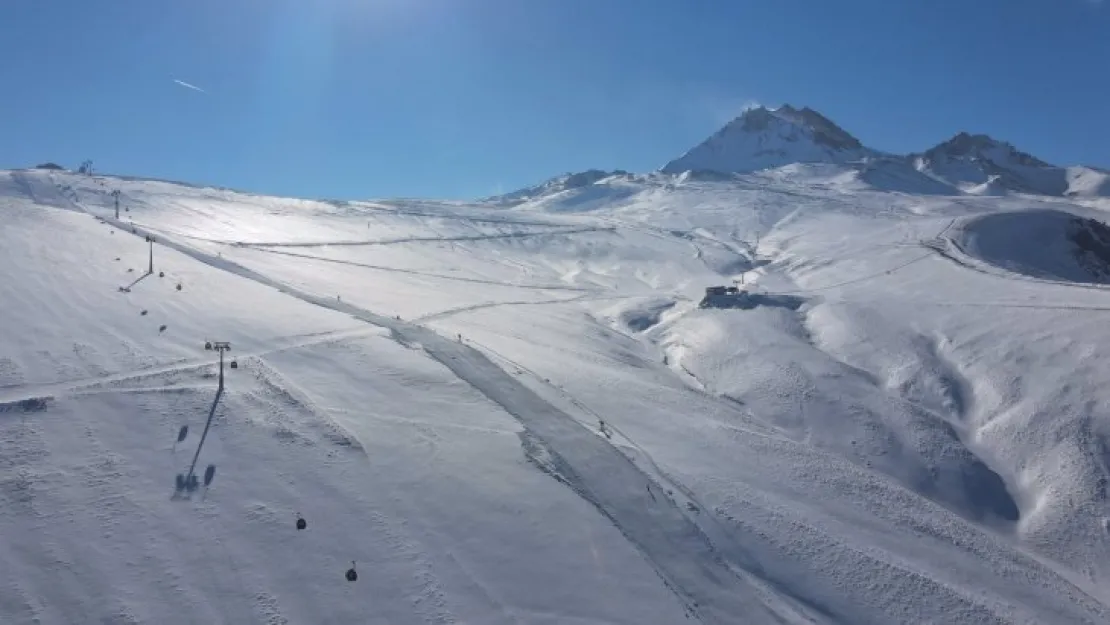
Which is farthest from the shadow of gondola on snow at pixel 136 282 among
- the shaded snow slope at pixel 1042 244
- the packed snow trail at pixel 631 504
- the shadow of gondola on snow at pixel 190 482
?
the shaded snow slope at pixel 1042 244

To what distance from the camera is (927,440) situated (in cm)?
3900

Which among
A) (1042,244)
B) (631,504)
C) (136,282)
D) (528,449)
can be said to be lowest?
(631,504)

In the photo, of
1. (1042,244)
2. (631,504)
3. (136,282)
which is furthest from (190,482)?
(1042,244)

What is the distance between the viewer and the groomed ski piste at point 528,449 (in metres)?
20.9

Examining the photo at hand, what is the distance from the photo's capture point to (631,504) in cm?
2692

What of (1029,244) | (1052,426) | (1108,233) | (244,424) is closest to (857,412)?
(1052,426)

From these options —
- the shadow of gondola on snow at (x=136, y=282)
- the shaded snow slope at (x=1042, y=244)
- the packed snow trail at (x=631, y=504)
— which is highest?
the shaded snow slope at (x=1042, y=244)

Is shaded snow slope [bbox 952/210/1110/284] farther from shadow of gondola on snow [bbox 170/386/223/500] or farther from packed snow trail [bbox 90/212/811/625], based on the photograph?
shadow of gondola on snow [bbox 170/386/223/500]

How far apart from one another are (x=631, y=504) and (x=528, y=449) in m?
4.99

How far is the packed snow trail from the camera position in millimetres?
22969

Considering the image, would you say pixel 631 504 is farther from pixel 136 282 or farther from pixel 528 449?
pixel 136 282

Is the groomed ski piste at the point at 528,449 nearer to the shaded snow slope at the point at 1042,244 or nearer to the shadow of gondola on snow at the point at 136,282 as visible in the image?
the shadow of gondola on snow at the point at 136,282

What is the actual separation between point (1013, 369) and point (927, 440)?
37.0ft

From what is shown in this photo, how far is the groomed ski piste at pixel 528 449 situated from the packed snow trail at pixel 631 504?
0.41 feet
